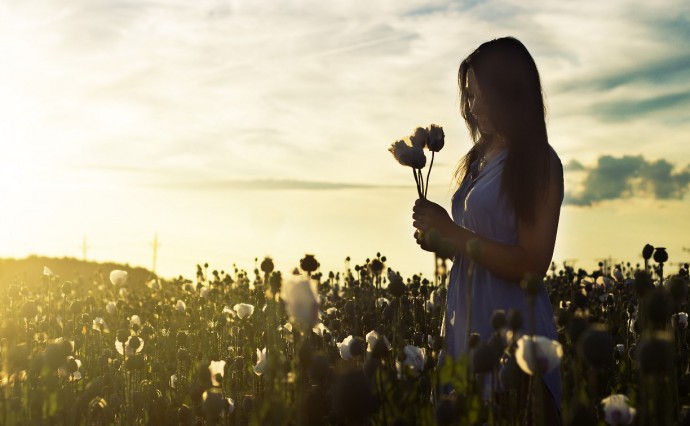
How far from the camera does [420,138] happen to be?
364 cm

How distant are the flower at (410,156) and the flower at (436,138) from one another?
0.11 metres

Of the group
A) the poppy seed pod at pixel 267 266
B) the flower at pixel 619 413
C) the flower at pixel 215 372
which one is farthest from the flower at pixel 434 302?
the flower at pixel 619 413

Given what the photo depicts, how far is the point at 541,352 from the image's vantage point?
2438mm

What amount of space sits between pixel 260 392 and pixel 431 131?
2378 mm

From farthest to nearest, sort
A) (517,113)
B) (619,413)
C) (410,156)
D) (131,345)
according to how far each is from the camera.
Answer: (131,345) → (517,113) → (410,156) → (619,413)

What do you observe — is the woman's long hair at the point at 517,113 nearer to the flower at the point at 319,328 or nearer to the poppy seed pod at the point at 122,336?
the flower at the point at 319,328

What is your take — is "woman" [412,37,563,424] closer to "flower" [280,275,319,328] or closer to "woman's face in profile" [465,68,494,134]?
"woman's face in profile" [465,68,494,134]

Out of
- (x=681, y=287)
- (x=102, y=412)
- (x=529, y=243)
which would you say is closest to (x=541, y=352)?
(x=681, y=287)

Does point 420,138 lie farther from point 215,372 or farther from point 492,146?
point 215,372

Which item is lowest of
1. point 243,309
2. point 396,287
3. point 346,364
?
point 346,364

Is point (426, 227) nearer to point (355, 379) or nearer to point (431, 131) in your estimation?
point (431, 131)

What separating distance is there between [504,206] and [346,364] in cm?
182

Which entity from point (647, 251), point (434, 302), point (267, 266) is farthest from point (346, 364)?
point (647, 251)

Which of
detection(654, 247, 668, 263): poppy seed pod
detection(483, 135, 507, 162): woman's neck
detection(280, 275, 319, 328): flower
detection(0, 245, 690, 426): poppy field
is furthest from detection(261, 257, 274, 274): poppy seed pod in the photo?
detection(654, 247, 668, 263): poppy seed pod
